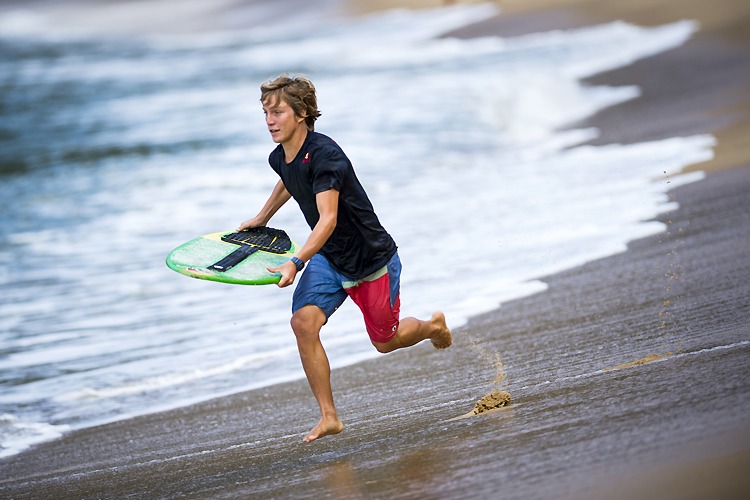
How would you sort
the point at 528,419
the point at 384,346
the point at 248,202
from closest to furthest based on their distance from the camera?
the point at 528,419
the point at 384,346
the point at 248,202

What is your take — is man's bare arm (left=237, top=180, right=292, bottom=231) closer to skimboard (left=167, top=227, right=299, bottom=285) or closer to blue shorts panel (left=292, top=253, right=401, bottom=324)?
skimboard (left=167, top=227, right=299, bottom=285)

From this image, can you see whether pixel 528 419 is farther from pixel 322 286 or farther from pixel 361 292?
pixel 322 286

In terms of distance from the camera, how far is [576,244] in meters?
7.19

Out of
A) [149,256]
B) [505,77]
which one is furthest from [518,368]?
[505,77]

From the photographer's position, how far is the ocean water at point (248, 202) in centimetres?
607

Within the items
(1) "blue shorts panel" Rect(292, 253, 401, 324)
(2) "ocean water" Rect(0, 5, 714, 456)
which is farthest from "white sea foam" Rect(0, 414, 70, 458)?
(1) "blue shorts panel" Rect(292, 253, 401, 324)

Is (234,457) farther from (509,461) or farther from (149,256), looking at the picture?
(149,256)

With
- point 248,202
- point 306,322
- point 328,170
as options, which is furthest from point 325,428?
point 248,202

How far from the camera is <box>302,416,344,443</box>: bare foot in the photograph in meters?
3.83

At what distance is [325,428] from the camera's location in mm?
3836

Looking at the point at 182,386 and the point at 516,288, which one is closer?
the point at 182,386

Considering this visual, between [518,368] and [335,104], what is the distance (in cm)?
1900

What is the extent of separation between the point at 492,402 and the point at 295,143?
1604 mm

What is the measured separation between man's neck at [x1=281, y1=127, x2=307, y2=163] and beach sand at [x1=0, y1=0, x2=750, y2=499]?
4.77 feet
